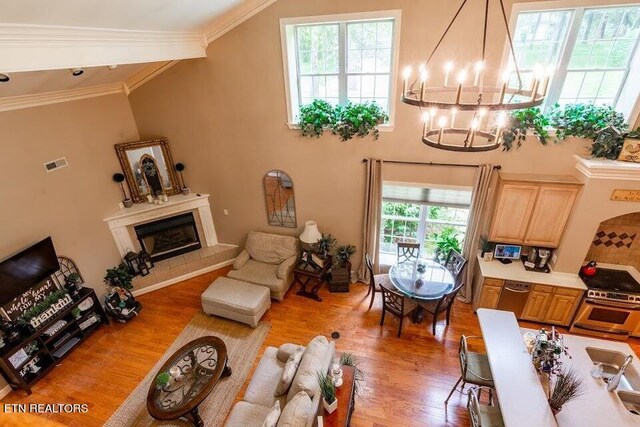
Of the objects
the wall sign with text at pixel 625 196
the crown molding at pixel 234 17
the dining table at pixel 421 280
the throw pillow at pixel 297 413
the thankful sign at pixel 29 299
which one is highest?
the crown molding at pixel 234 17

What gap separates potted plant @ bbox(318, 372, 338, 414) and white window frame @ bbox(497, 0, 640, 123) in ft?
14.4

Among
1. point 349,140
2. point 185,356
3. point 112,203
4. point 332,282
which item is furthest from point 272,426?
point 112,203

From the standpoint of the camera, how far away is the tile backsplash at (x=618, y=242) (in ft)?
15.2

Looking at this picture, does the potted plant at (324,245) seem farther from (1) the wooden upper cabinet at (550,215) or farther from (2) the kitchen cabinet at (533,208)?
(1) the wooden upper cabinet at (550,215)

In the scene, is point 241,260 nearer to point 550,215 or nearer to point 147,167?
point 147,167

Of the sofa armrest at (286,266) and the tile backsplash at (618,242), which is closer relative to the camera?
the tile backsplash at (618,242)

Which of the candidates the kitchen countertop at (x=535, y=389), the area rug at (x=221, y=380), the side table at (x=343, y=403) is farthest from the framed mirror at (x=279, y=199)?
the kitchen countertop at (x=535, y=389)

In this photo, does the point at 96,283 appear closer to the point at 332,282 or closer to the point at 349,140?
the point at 332,282

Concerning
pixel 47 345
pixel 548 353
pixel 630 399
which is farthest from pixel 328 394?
pixel 47 345

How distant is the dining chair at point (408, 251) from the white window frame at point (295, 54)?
2039 mm

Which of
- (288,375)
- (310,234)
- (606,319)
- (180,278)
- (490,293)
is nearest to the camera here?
(288,375)

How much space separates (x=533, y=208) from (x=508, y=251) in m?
0.82

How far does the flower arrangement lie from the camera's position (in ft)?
10.5

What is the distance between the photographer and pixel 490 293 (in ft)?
16.4
